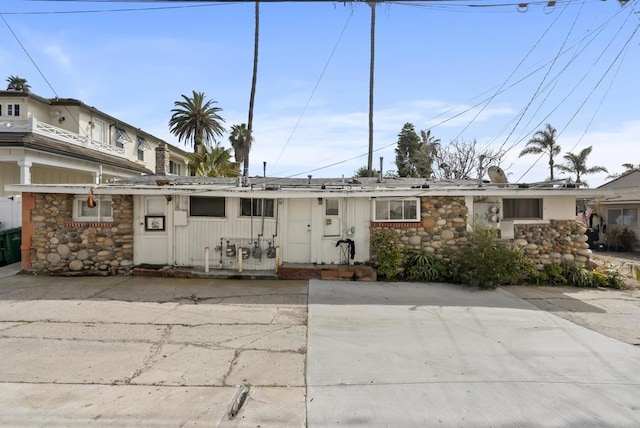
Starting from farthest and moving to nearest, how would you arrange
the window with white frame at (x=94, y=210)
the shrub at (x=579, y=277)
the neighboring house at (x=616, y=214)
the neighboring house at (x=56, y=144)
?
1. the neighboring house at (x=616, y=214)
2. the neighboring house at (x=56, y=144)
3. the window with white frame at (x=94, y=210)
4. the shrub at (x=579, y=277)

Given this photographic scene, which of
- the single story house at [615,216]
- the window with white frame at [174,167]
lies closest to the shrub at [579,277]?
the single story house at [615,216]

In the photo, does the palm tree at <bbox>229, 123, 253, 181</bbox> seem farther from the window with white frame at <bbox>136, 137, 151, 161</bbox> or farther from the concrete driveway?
the concrete driveway

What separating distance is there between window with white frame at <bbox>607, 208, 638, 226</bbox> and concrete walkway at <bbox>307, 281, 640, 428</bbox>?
1591 centimetres

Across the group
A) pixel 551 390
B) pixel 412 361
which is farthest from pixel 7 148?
pixel 551 390

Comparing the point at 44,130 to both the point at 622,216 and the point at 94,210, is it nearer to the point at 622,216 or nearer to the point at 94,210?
the point at 94,210

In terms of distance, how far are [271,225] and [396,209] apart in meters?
3.36

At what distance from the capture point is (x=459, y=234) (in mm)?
9539

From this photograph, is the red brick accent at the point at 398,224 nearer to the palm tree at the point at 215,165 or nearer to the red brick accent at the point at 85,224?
the red brick accent at the point at 85,224

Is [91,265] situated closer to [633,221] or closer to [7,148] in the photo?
[7,148]

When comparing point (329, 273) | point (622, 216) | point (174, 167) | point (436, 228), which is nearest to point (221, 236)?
point (329, 273)

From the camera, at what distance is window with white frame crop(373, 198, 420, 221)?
31.5ft

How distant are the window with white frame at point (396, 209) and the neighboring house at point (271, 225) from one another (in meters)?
0.03

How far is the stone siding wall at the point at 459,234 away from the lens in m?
9.55

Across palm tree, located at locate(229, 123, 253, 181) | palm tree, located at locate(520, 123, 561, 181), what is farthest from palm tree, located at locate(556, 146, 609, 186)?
palm tree, located at locate(229, 123, 253, 181)
